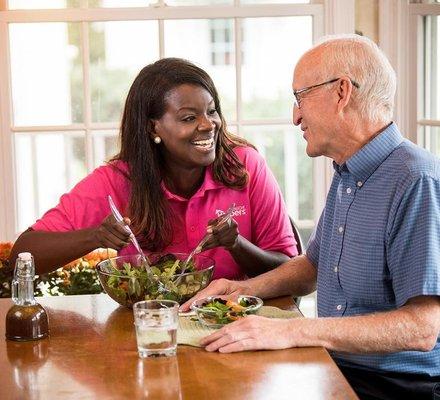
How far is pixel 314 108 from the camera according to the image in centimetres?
228

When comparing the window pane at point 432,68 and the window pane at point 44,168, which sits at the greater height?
the window pane at point 432,68

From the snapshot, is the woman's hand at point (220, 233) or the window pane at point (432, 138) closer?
the woman's hand at point (220, 233)

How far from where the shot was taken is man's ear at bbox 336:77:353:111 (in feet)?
7.18

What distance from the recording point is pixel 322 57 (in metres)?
2.23

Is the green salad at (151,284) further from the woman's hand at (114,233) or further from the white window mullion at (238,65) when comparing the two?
the white window mullion at (238,65)

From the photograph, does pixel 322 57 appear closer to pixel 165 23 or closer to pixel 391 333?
pixel 391 333

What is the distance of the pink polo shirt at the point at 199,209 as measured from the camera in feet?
9.37

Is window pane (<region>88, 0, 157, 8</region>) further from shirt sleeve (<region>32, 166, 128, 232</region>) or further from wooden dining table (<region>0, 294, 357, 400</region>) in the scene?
wooden dining table (<region>0, 294, 357, 400</region>)

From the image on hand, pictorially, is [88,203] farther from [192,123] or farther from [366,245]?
[366,245]

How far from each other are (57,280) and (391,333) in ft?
6.56

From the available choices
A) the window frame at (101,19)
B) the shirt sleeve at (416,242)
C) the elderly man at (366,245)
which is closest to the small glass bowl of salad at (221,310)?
the elderly man at (366,245)

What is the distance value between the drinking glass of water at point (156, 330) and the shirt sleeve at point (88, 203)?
3.23ft

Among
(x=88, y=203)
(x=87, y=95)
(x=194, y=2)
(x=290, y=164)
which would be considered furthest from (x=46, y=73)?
(x=88, y=203)

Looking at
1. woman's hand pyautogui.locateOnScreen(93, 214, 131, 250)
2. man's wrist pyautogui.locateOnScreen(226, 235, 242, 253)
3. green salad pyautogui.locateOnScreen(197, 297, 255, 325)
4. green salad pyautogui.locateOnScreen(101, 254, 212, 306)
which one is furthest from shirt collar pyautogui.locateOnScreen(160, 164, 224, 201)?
green salad pyautogui.locateOnScreen(197, 297, 255, 325)
